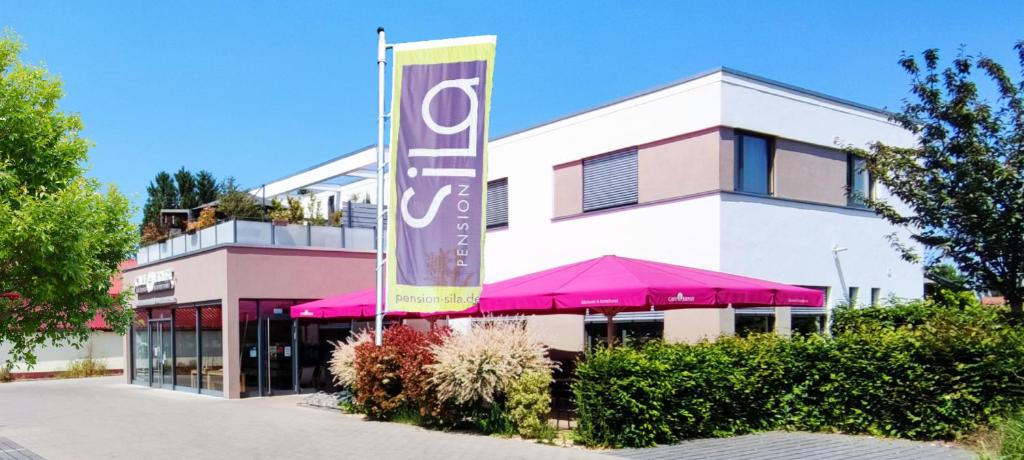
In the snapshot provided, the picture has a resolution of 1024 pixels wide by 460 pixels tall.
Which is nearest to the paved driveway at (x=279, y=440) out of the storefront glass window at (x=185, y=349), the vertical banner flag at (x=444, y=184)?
the vertical banner flag at (x=444, y=184)

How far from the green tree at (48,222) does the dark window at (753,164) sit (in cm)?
1095

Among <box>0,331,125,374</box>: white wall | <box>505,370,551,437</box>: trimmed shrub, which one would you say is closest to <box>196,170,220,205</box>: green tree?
<box>0,331,125,374</box>: white wall

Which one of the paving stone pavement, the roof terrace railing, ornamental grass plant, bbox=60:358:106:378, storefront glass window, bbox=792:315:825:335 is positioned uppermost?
the roof terrace railing

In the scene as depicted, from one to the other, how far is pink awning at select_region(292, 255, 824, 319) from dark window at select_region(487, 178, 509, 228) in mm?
7313

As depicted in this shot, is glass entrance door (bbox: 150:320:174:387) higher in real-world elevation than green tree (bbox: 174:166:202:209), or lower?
lower

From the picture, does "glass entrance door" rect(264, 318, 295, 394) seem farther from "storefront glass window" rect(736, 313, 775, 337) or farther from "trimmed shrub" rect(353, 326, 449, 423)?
"storefront glass window" rect(736, 313, 775, 337)

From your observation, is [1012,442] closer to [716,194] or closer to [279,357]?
[716,194]

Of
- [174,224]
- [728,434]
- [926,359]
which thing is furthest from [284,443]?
[174,224]

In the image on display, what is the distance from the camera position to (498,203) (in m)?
22.8

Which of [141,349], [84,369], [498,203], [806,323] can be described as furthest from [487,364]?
[84,369]

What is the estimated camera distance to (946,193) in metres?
13.5

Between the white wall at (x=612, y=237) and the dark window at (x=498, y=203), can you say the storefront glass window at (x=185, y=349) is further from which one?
the dark window at (x=498, y=203)

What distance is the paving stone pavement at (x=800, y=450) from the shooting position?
10.8 metres

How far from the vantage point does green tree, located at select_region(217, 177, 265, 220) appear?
2269cm
